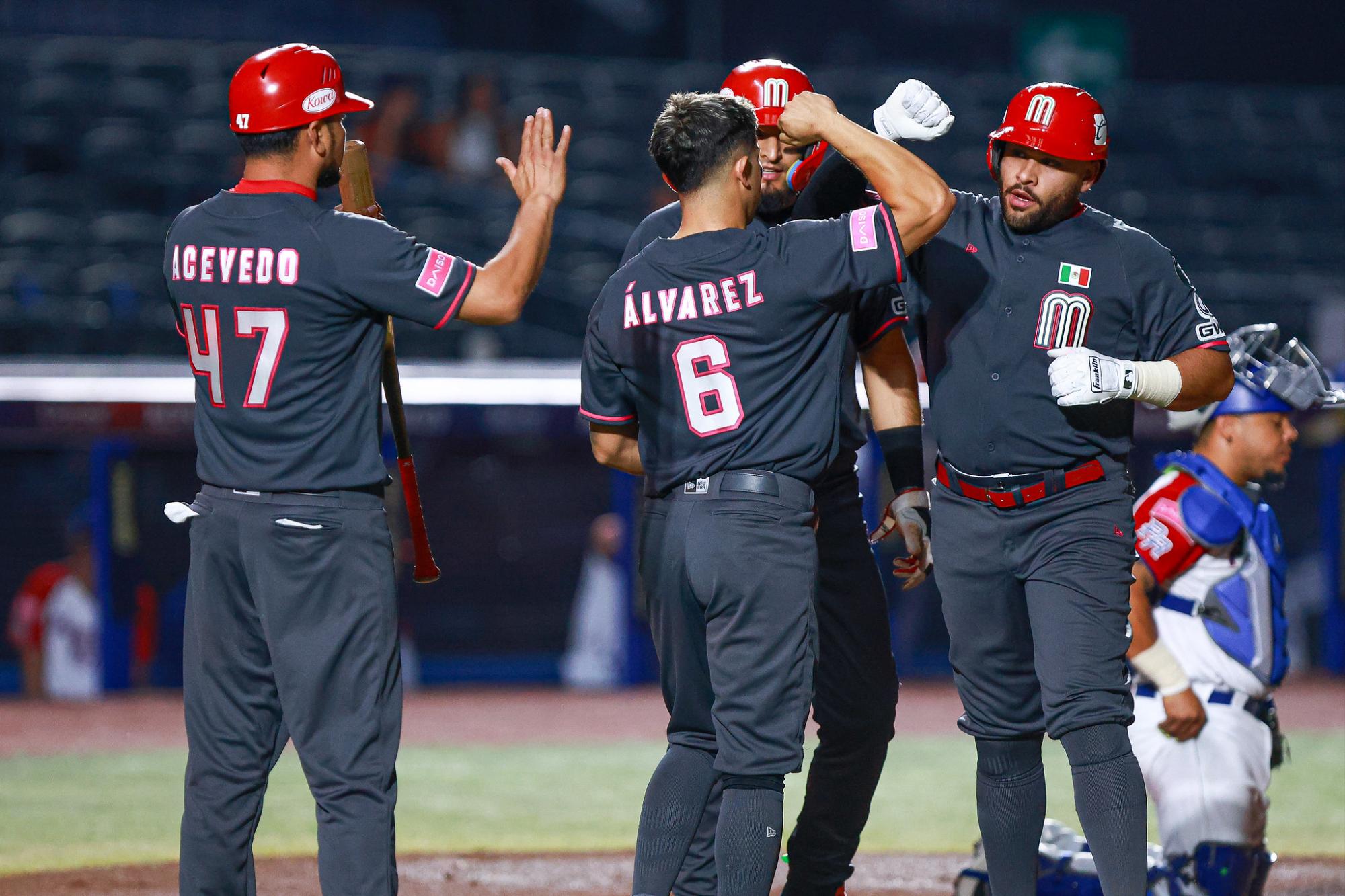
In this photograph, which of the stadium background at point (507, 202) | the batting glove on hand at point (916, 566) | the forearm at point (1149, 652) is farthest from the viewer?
the stadium background at point (507, 202)

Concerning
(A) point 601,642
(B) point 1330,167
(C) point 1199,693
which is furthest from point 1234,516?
(B) point 1330,167

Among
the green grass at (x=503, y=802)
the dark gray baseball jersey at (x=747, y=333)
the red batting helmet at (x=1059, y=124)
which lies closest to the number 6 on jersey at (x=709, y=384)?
the dark gray baseball jersey at (x=747, y=333)

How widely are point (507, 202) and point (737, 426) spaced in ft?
33.9

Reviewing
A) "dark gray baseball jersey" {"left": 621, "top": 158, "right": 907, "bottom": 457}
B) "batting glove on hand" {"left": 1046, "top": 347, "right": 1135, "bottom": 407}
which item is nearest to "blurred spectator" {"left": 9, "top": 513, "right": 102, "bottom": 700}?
"dark gray baseball jersey" {"left": 621, "top": 158, "right": 907, "bottom": 457}

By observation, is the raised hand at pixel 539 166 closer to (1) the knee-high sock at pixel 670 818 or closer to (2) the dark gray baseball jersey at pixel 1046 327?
(2) the dark gray baseball jersey at pixel 1046 327

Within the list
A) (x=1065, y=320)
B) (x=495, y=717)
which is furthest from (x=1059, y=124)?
(x=495, y=717)

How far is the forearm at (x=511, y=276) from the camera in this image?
3281mm

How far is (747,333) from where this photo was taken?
11.2 feet

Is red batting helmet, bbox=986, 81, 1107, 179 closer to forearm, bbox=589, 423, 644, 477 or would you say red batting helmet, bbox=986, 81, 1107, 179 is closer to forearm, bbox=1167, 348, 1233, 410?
forearm, bbox=1167, 348, 1233, 410

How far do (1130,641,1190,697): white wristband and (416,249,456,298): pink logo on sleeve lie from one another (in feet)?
7.08

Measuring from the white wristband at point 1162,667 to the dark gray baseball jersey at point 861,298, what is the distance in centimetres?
97

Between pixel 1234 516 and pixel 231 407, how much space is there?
2724mm

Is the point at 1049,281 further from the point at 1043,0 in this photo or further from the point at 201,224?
the point at 1043,0

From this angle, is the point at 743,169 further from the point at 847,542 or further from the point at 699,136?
the point at 847,542
